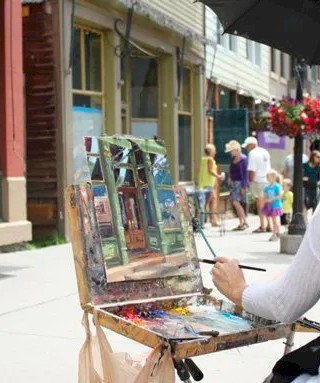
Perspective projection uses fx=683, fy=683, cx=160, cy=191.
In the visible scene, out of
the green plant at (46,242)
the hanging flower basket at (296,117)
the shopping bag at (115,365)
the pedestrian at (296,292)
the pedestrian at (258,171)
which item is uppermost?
the hanging flower basket at (296,117)

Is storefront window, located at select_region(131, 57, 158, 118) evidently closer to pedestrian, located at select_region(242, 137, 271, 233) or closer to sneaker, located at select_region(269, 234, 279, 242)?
pedestrian, located at select_region(242, 137, 271, 233)

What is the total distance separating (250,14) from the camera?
409 centimetres

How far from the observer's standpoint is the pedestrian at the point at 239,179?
14.1 metres

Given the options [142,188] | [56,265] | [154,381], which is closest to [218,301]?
[142,188]

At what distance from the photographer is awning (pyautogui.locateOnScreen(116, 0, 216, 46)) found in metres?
12.3

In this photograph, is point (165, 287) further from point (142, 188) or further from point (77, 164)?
point (77, 164)

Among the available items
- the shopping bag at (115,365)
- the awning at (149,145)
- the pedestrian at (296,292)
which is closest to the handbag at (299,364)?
the pedestrian at (296,292)

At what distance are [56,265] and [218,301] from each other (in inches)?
225

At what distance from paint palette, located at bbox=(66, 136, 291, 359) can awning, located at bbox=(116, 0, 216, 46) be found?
29.2 feet

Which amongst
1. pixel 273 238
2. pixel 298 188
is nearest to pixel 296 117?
pixel 298 188

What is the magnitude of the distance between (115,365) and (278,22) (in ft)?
7.09

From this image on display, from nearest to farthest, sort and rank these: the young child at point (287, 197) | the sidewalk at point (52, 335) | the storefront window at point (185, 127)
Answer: the sidewalk at point (52, 335) → the young child at point (287, 197) → the storefront window at point (185, 127)

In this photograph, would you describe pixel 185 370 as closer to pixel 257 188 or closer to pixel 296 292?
pixel 296 292

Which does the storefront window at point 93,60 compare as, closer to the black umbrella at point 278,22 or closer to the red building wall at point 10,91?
the red building wall at point 10,91
